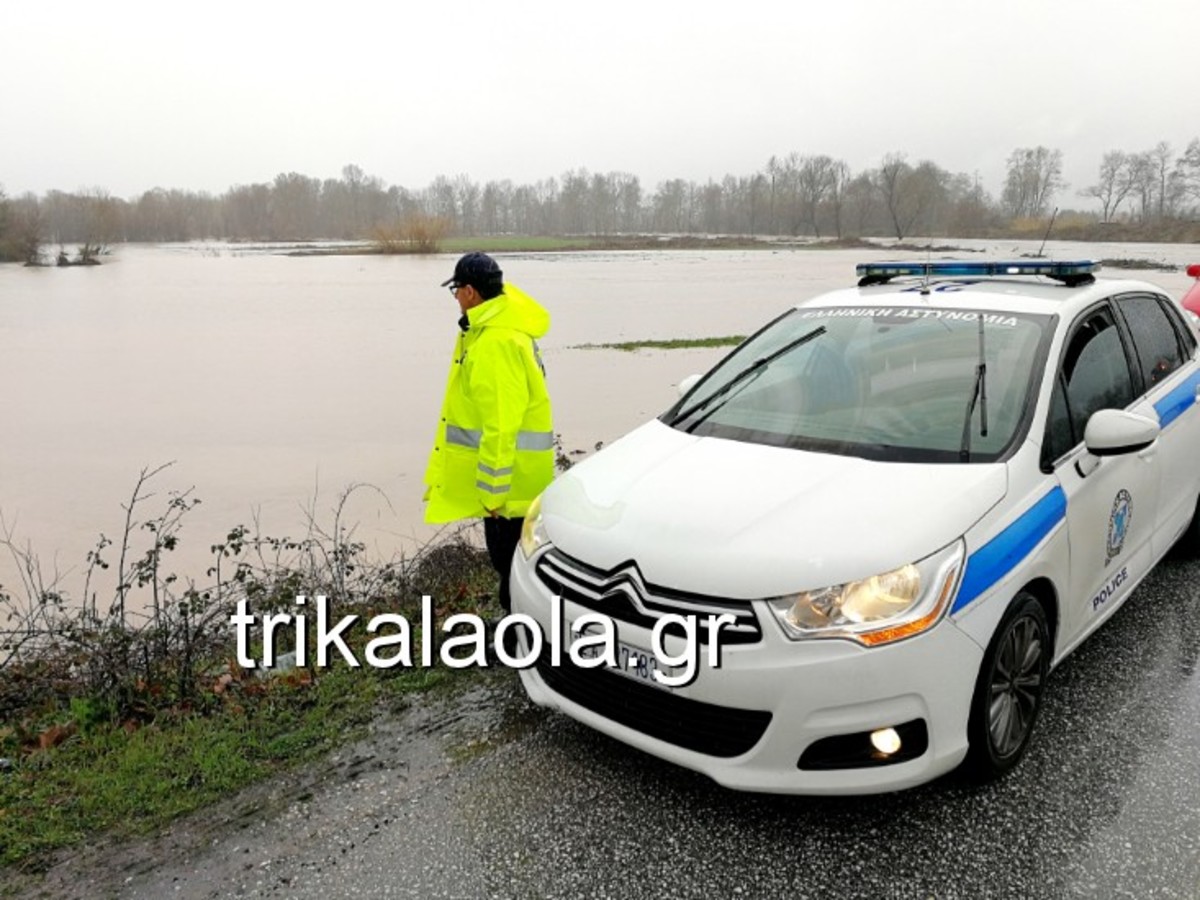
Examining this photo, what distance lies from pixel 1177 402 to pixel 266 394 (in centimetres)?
1657

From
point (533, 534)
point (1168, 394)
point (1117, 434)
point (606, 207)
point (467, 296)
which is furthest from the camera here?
point (606, 207)

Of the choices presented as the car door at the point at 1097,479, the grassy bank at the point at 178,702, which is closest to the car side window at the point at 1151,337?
the car door at the point at 1097,479

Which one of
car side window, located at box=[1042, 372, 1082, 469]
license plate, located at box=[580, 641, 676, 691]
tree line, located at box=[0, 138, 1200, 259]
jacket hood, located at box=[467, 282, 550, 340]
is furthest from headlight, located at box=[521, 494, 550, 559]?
tree line, located at box=[0, 138, 1200, 259]

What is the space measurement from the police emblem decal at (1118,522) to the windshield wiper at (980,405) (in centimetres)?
72

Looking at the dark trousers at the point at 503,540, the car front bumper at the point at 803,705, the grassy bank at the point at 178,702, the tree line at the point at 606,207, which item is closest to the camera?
the car front bumper at the point at 803,705

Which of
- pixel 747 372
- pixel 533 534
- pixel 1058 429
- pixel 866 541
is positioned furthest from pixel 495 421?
pixel 1058 429

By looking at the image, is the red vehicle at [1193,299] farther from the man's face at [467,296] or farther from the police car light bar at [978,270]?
the man's face at [467,296]

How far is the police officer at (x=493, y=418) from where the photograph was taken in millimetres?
3975

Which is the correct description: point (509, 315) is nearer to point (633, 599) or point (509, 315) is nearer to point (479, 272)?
point (479, 272)

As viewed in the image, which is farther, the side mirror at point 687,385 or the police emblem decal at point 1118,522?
the side mirror at point 687,385

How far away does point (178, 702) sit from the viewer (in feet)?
14.1

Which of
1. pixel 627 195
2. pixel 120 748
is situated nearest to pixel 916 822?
pixel 120 748

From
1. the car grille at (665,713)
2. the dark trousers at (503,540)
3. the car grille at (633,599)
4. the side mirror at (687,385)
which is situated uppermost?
the side mirror at (687,385)

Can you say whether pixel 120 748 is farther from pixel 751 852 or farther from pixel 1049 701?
pixel 1049 701
